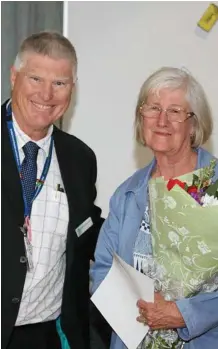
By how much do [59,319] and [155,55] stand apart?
189 cm

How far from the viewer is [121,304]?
75.9 inches

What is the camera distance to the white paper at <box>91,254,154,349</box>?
6.25 feet

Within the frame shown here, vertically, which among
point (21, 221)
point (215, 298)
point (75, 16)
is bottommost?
point (215, 298)

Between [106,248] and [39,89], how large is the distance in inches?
26.7

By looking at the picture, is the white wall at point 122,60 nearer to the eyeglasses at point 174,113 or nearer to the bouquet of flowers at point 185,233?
the eyeglasses at point 174,113

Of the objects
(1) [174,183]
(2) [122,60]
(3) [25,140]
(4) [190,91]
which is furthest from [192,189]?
(2) [122,60]

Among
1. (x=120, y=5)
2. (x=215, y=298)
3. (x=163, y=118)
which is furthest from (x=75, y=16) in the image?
(x=215, y=298)

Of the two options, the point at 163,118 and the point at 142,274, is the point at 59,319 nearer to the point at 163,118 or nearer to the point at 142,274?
the point at 142,274

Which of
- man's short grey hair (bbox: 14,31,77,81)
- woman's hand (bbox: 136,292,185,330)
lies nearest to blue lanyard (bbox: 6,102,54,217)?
man's short grey hair (bbox: 14,31,77,81)

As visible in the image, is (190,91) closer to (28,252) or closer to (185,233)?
(185,233)

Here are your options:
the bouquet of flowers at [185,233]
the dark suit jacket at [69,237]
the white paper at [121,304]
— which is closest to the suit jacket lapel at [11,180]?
the dark suit jacket at [69,237]

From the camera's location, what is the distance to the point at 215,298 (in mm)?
1827

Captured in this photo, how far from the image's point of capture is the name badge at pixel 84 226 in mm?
2213

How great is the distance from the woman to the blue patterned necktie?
0.32 metres
